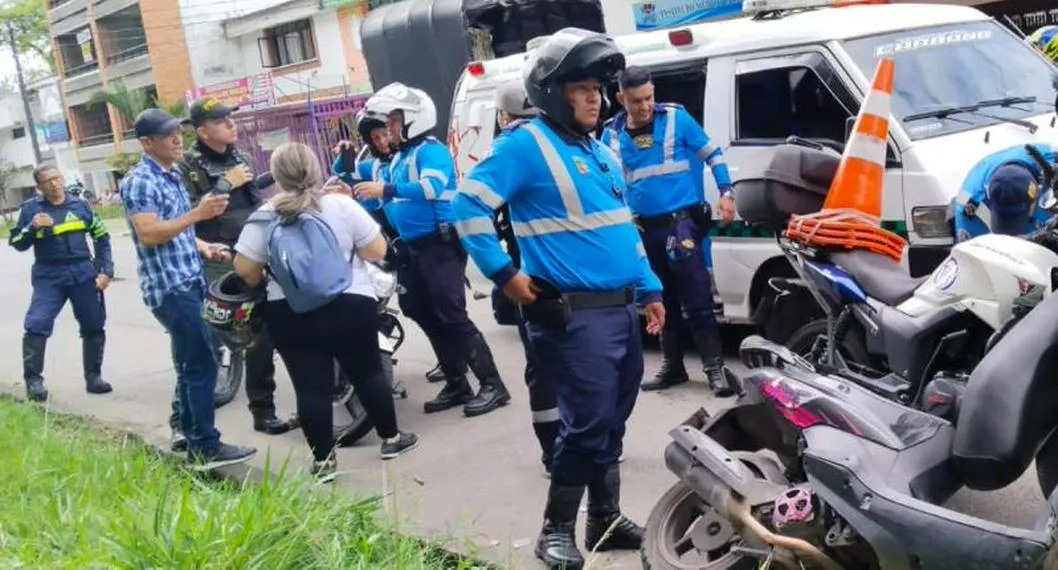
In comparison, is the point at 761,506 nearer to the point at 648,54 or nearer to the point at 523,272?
the point at 523,272

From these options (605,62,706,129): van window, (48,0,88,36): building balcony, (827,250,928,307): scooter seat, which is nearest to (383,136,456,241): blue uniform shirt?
(605,62,706,129): van window

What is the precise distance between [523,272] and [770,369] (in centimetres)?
99

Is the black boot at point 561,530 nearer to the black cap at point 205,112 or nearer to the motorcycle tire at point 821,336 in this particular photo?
the motorcycle tire at point 821,336

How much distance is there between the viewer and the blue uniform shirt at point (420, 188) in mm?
6133

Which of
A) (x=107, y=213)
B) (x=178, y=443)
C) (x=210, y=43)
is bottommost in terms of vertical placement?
(x=107, y=213)

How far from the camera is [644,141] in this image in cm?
598

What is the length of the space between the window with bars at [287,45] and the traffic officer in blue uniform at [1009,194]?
96.5 ft

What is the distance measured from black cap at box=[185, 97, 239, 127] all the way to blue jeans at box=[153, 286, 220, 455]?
4.20 feet

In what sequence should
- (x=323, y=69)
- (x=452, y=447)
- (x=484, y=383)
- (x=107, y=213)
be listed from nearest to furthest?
(x=452, y=447)
(x=484, y=383)
(x=323, y=69)
(x=107, y=213)

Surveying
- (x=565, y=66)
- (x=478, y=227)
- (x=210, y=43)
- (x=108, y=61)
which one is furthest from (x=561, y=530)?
(x=108, y=61)

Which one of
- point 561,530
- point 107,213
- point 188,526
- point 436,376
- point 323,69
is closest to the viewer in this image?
point 188,526

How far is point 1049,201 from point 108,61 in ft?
150

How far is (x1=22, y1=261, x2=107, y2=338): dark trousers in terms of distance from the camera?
8070mm

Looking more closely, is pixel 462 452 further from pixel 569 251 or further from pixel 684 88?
pixel 684 88
